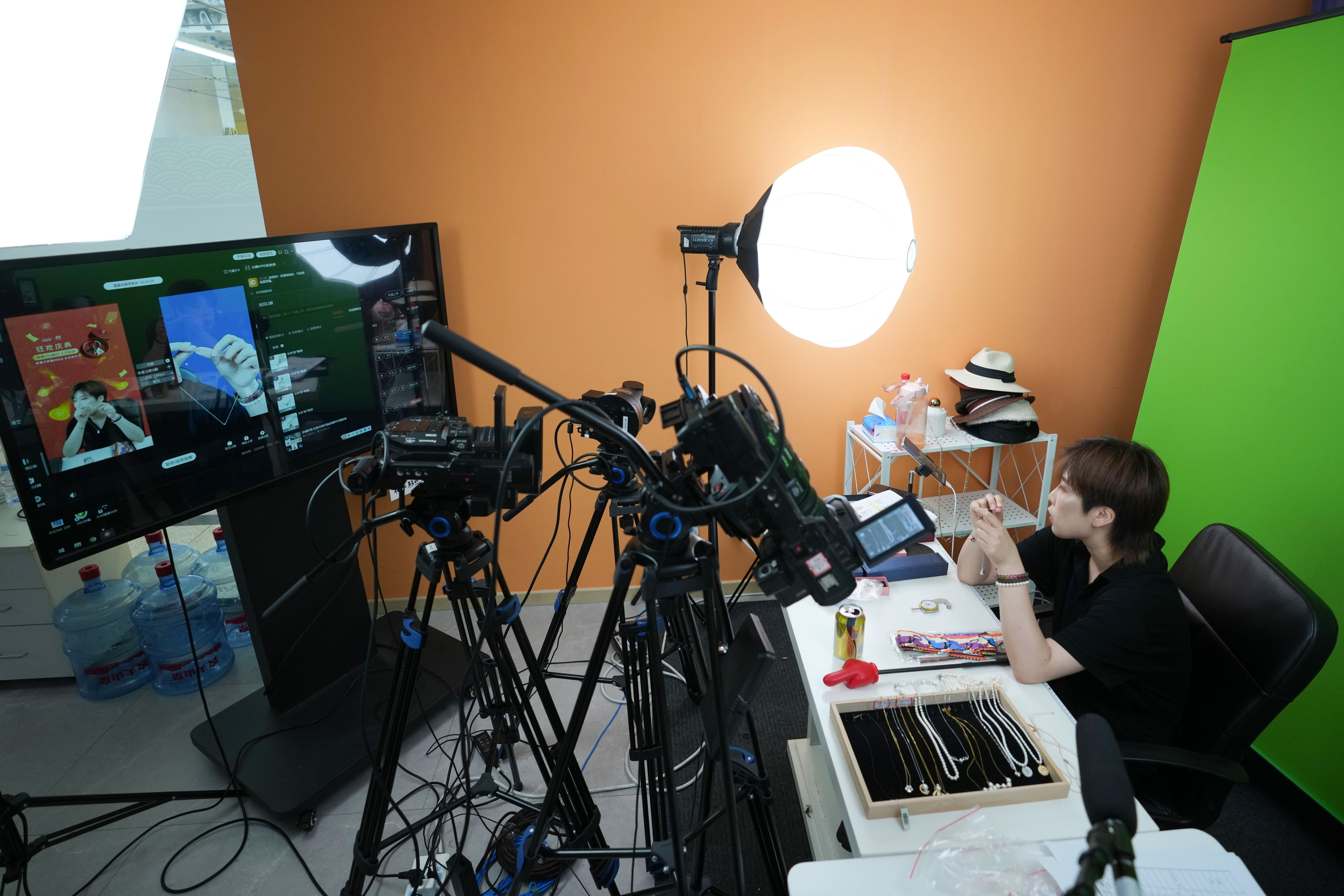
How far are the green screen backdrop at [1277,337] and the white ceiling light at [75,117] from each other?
3607 millimetres

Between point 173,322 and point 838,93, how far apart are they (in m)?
2.27

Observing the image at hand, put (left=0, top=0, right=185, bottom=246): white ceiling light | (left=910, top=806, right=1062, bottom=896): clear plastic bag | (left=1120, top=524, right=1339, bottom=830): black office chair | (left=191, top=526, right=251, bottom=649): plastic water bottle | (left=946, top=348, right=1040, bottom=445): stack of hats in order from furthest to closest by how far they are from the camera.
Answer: (left=191, top=526, right=251, bottom=649): plastic water bottle → (left=946, top=348, right=1040, bottom=445): stack of hats → (left=0, top=0, right=185, bottom=246): white ceiling light → (left=1120, top=524, right=1339, bottom=830): black office chair → (left=910, top=806, right=1062, bottom=896): clear plastic bag

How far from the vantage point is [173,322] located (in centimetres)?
181

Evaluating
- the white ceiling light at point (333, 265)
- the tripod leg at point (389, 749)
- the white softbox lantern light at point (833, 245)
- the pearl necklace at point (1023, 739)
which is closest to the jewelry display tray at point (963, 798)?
the pearl necklace at point (1023, 739)

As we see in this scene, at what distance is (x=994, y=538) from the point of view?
1723 mm

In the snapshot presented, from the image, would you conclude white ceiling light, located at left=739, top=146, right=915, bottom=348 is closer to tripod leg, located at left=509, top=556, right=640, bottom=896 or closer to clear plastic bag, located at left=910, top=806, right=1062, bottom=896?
tripod leg, located at left=509, top=556, right=640, bottom=896

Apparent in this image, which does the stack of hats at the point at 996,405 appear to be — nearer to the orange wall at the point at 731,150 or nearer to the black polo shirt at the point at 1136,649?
the orange wall at the point at 731,150

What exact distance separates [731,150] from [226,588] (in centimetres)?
271

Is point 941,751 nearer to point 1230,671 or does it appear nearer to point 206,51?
point 1230,671

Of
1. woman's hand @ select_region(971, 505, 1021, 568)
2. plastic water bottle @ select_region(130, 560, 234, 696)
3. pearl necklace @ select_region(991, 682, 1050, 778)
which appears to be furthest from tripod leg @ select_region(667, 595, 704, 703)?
plastic water bottle @ select_region(130, 560, 234, 696)

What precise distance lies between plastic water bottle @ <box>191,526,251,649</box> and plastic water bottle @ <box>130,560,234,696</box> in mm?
102

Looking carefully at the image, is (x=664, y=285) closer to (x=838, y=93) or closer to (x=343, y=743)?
(x=838, y=93)

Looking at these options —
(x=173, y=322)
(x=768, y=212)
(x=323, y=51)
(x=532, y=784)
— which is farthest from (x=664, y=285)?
(x=532, y=784)

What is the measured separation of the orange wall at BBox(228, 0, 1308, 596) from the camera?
2473 millimetres
